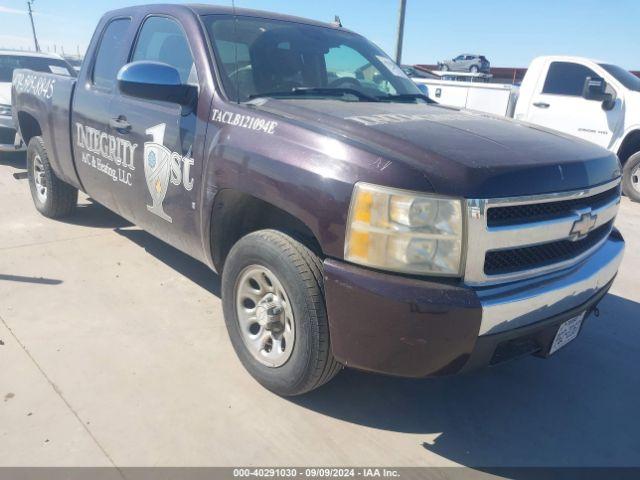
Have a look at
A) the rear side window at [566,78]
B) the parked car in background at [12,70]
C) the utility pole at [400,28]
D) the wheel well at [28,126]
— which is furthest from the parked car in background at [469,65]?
the wheel well at [28,126]

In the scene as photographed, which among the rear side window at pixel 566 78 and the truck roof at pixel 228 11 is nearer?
the truck roof at pixel 228 11

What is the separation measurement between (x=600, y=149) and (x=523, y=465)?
1.70 m

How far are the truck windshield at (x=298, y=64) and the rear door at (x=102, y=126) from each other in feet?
3.13

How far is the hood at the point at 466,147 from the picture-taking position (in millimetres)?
2023

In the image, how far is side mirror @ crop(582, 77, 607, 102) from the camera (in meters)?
7.71

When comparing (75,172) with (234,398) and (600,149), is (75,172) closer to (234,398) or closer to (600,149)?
(234,398)

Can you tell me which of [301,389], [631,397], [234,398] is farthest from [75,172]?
[631,397]

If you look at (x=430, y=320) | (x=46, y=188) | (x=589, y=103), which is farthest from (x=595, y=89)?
(x=46, y=188)

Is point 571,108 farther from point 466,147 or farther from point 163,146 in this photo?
point 163,146

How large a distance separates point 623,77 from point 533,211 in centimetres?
749

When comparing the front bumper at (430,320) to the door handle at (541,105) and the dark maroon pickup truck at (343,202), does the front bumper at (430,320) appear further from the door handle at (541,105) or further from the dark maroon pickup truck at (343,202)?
the door handle at (541,105)

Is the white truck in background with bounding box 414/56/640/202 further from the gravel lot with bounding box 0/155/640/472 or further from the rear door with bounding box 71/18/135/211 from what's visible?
the rear door with bounding box 71/18/135/211

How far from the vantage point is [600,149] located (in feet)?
9.29

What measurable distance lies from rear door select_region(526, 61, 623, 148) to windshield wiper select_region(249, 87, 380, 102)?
6.21 m
